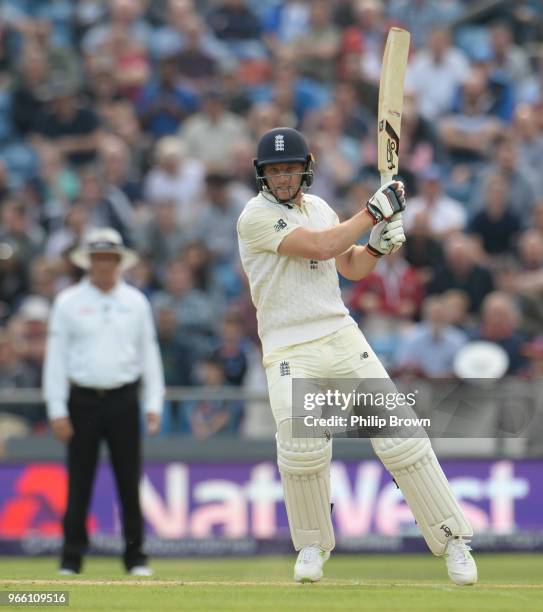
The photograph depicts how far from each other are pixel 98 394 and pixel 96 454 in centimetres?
43

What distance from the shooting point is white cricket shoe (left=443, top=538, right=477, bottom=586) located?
8203 millimetres

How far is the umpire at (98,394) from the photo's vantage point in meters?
10.5

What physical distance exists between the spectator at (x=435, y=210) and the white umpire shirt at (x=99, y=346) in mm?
5806

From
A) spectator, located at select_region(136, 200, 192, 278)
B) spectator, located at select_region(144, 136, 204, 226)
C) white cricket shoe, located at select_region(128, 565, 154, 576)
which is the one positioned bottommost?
white cricket shoe, located at select_region(128, 565, 154, 576)

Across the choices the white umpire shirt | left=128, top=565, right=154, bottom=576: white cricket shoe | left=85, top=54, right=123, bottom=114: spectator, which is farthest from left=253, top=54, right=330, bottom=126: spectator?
left=128, top=565, right=154, bottom=576: white cricket shoe

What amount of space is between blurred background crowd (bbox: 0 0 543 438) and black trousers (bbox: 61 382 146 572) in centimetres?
294

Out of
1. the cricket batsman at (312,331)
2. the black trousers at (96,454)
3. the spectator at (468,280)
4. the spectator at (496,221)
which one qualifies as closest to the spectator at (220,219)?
the spectator at (468,280)

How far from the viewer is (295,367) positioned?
8.27m

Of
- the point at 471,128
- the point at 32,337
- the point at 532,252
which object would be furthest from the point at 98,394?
the point at 471,128

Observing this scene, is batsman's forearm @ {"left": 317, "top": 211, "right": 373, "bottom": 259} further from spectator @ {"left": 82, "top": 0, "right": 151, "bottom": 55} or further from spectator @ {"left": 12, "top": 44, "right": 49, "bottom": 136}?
spectator @ {"left": 82, "top": 0, "right": 151, "bottom": 55}

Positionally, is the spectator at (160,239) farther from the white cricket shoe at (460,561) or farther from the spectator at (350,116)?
the white cricket shoe at (460,561)

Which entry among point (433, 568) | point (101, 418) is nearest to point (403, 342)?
point (433, 568)

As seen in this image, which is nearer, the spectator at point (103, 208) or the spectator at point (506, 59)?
the spectator at point (103, 208)

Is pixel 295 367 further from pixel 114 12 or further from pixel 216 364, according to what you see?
pixel 114 12
